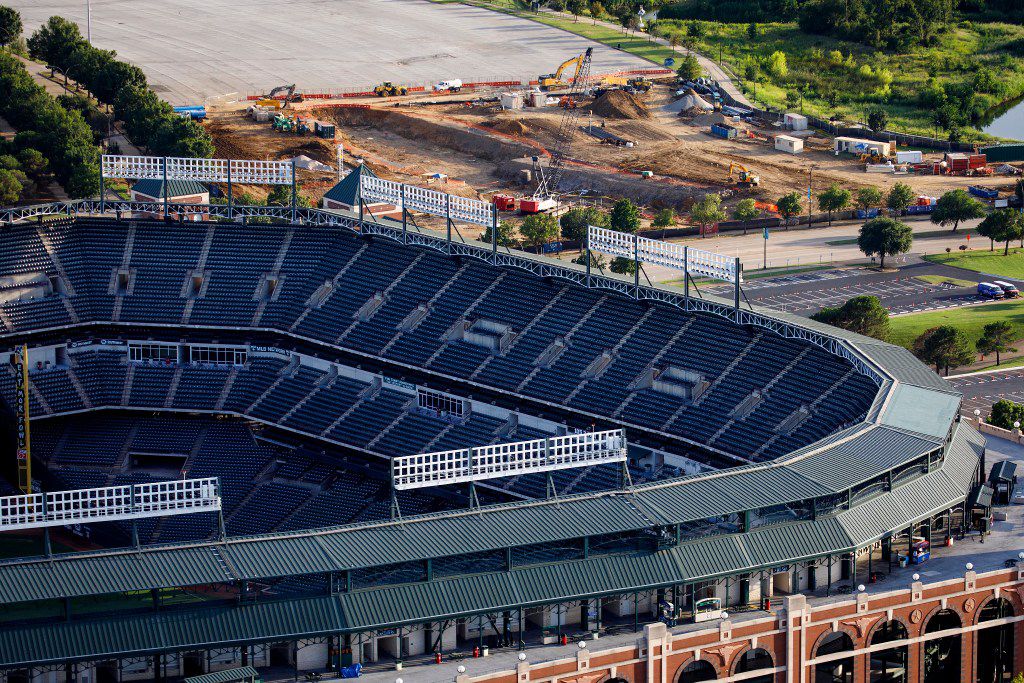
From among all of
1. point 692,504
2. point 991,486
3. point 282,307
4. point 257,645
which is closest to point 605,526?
point 692,504

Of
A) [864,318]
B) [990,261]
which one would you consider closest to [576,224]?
[864,318]

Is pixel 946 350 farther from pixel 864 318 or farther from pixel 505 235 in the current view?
pixel 505 235

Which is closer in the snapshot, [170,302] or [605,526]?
[605,526]

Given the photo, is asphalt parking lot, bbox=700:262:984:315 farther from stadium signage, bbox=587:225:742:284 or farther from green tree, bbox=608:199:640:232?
stadium signage, bbox=587:225:742:284

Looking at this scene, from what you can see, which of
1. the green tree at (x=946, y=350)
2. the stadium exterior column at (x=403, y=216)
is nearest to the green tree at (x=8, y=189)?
the stadium exterior column at (x=403, y=216)

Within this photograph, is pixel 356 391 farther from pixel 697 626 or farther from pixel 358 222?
pixel 697 626

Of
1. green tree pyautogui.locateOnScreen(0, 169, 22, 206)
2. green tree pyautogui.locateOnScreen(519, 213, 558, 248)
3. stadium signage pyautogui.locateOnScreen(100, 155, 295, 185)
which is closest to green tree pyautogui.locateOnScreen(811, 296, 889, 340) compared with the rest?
green tree pyautogui.locateOnScreen(519, 213, 558, 248)
